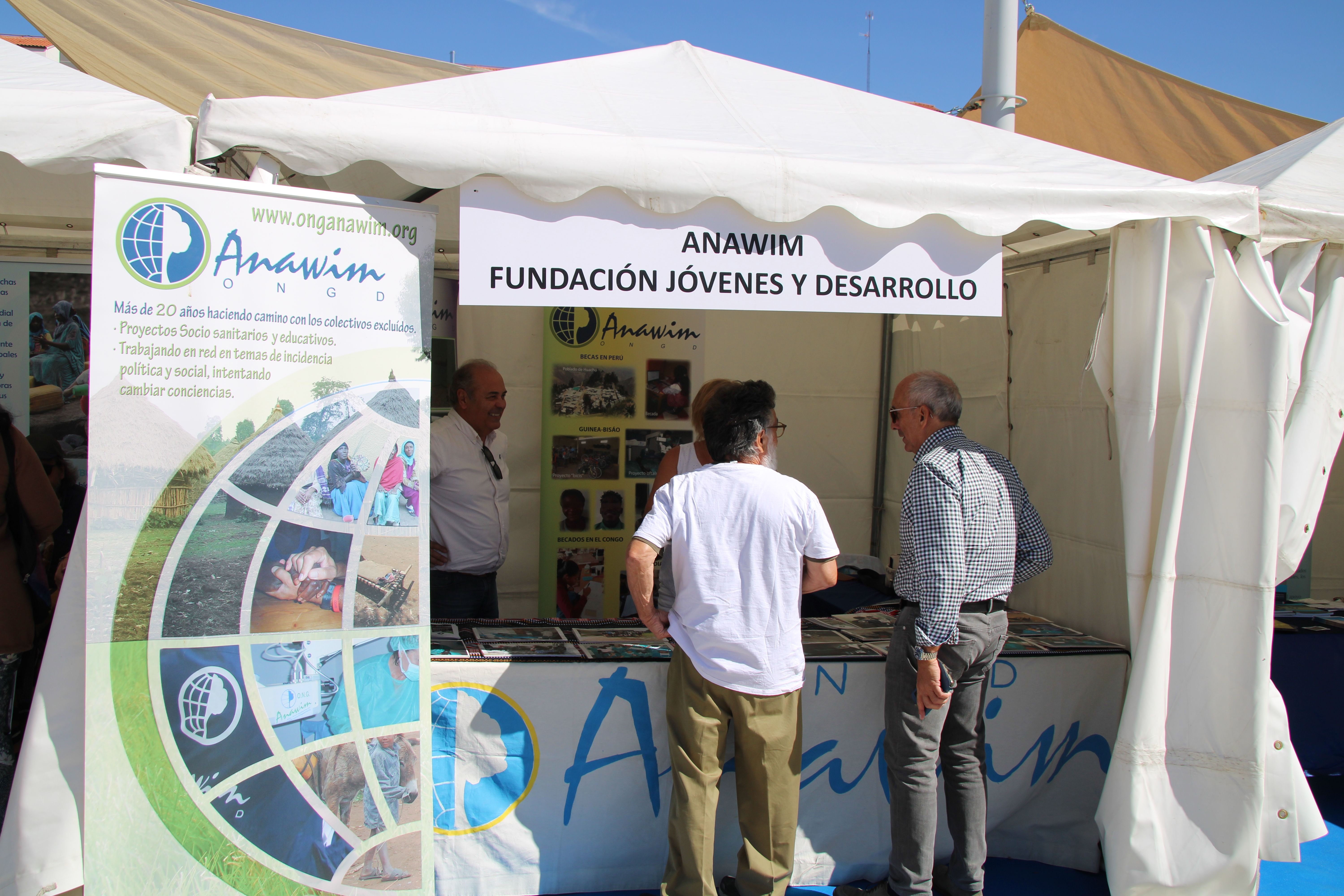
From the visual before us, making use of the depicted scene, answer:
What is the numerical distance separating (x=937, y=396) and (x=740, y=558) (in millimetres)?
821

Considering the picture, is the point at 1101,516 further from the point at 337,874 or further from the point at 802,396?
the point at 337,874

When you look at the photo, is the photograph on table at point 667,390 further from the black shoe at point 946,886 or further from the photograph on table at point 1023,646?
the black shoe at point 946,886

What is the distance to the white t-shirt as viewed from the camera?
2.13 metres

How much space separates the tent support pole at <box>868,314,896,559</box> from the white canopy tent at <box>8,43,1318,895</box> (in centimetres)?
164

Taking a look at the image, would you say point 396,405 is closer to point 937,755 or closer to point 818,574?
point 818,574

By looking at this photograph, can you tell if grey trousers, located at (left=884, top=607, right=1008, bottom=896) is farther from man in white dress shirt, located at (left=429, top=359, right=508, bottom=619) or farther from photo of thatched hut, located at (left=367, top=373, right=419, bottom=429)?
man in white dress shirt, located at (left=429, top=359, right=508, bottom=619)

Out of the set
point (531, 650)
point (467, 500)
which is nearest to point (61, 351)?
point (467, 500)

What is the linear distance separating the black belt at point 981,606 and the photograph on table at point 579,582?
6.88 feet

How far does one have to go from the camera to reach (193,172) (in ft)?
6.56

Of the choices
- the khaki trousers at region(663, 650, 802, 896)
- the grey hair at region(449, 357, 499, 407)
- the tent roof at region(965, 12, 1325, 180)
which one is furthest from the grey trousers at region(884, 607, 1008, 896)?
the tent roof at region(965, 12, 1325, 180)

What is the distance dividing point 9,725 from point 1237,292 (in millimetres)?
3881

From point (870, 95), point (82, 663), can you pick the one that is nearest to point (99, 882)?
point (82, 663)

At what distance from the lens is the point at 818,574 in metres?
2.24

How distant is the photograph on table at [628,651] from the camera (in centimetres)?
257
